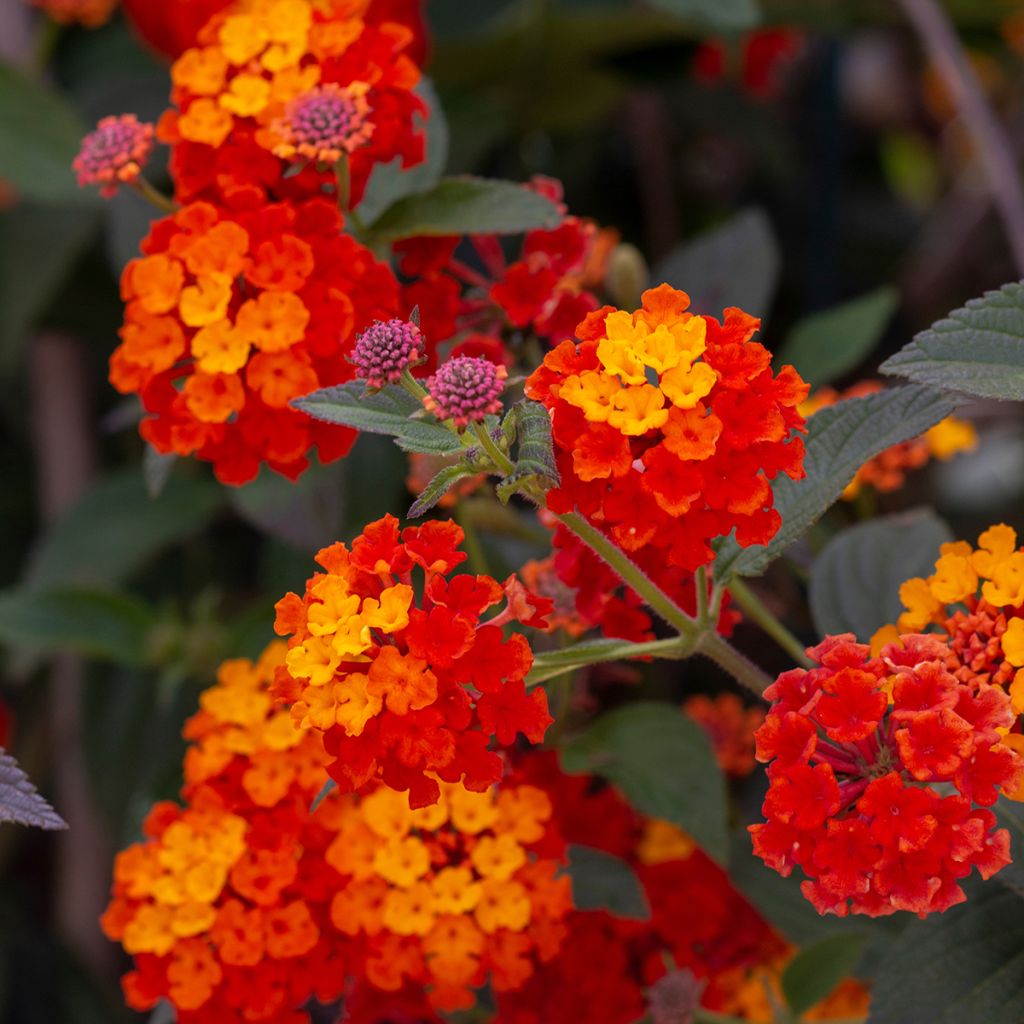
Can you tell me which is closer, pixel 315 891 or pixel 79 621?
pixel 315 891

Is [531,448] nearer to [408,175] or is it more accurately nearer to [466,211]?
[466,211]

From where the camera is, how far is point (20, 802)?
1.80 feet

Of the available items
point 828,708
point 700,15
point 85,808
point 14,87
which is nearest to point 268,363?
point 828,708

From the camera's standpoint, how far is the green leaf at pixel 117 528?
A: 3.62 feet

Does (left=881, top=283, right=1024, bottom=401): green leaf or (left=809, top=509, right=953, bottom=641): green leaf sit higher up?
(left=881, top=283, right=1024, bottom=401): green leaf

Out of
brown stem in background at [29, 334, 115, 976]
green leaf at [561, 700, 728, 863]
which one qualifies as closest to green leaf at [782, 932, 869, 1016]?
green leaf at [561, 700, 728, 863]

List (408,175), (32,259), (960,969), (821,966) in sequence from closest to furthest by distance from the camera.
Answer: (960,969) → (821,966) → (408,175) → (32,259)

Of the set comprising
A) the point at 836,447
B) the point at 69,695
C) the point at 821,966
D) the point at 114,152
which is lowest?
the point at 69,695

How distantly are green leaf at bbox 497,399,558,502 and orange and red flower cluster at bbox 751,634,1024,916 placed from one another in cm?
12

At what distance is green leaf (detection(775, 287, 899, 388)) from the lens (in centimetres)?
95

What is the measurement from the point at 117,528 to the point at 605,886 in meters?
0.57

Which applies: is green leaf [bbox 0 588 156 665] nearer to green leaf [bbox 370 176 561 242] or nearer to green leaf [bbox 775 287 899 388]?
green leaf [bbox 370 176 561 242]

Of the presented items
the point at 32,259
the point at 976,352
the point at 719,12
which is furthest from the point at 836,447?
the point at 32,259

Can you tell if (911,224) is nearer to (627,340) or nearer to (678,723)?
(678,723)
